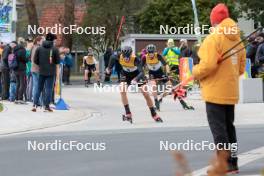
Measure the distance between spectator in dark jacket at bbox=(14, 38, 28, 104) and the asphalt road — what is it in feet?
23.0

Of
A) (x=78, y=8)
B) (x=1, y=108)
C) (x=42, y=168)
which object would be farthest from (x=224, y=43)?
(x=78, y=8)

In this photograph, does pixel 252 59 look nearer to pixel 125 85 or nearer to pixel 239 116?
pixel 239 116

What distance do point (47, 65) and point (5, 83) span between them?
4434 millimetres

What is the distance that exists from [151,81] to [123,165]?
8932mm

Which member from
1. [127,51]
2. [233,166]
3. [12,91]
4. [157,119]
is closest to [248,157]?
[233,166]

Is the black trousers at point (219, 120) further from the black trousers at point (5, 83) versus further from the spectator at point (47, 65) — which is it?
the black trousers at point (5, 83)

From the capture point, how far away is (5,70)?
21.8 metres

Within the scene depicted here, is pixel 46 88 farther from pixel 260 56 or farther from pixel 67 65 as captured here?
pixel 67 65

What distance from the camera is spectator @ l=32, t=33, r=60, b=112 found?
59.0 feet

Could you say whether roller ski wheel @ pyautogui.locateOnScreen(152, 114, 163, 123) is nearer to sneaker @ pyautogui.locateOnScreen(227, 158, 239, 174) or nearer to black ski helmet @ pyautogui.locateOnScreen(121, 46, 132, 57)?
black ski helmet @ pyautogui.locateOnScreen(121, 46, 132, 57)

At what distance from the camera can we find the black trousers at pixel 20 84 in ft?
67.9

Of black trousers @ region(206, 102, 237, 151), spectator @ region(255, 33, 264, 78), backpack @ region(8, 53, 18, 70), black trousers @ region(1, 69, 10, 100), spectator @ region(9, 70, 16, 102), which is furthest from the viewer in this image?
black trousers @ region(1, 69, 10, 100)

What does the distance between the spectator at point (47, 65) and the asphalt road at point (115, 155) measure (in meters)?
4.46

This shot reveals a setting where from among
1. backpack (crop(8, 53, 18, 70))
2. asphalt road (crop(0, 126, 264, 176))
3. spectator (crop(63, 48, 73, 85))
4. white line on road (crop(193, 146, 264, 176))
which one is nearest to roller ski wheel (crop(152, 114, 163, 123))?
asphalt road (crop(0, 126, 264, 176))
